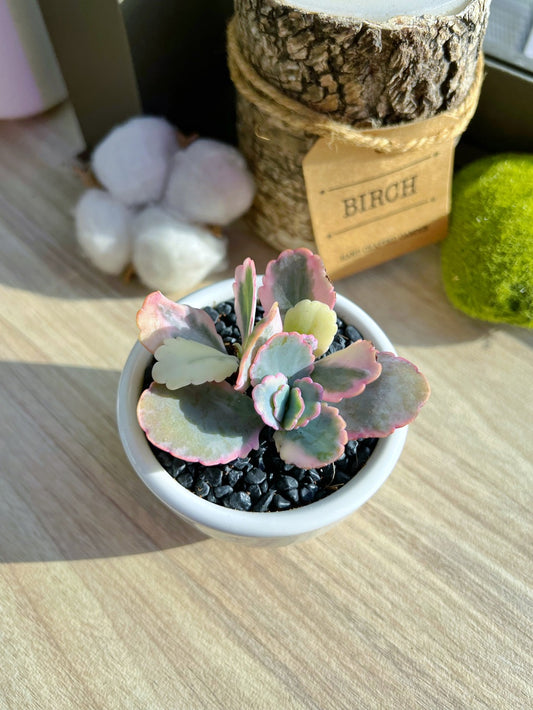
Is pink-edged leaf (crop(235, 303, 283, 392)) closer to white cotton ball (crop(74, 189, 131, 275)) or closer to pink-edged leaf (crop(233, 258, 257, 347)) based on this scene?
pink-edged leaf (crop(233, 258, 257, 347))

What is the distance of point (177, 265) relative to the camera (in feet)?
1.63

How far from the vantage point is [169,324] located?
0.34 m

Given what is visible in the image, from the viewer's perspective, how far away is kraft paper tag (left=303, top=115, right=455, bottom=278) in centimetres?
45

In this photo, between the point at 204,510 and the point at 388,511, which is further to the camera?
the point at 388,511

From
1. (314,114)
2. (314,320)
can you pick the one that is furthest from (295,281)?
(314,114)

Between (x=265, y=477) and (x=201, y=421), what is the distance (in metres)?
0.05

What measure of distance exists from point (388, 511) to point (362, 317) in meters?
0.14

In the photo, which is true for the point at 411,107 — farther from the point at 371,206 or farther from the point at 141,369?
the point at 141,369

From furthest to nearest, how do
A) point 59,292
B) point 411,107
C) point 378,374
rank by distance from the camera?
1. point 59,292
2. point 411,107
3. point 378,374

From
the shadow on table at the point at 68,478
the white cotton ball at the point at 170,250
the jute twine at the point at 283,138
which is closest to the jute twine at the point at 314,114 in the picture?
the jute twine at the point at 283,138

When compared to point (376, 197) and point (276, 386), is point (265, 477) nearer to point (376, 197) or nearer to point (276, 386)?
point (276, 386)

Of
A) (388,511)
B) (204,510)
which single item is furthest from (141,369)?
(388,511)

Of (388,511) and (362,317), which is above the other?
(362,317)

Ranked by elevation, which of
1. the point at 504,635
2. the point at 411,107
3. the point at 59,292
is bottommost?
the point at 504,635
